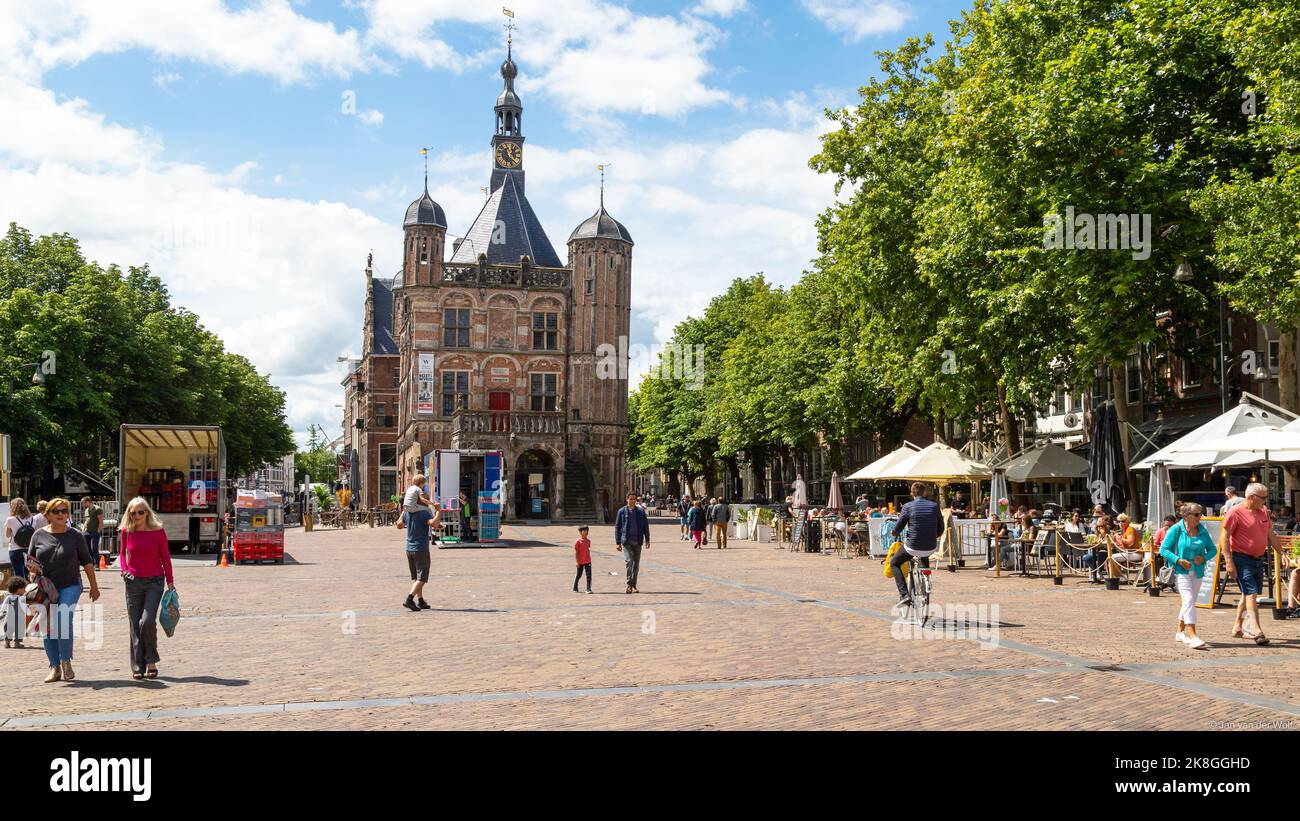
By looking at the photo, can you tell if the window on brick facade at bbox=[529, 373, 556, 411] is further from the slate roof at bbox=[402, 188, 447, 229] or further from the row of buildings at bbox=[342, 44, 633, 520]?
the slate roof at bbox=[402, 188, 447, 229]

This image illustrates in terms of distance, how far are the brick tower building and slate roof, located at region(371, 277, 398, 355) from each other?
94.4 feet

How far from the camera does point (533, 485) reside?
64562mm

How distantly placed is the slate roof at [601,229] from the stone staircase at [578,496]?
13.9 metres

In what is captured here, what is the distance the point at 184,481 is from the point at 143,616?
24.0m

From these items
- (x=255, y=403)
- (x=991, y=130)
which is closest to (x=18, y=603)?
(x=991, y=130)

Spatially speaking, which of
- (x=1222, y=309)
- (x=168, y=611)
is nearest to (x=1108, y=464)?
(x=1222, y=309)

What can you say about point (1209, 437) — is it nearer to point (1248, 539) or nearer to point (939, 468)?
point (1248, 539)

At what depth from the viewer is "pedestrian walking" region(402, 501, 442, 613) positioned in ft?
52.2

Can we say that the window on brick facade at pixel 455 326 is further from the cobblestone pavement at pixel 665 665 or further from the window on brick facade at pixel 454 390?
the cobblestone pavement at pixel 665 665

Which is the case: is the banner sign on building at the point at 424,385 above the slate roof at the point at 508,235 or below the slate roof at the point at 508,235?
below

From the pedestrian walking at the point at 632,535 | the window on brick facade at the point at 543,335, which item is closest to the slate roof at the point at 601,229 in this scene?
the window on brick facade at the point at 543,335

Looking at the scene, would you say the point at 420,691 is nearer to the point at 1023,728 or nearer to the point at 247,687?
the point at 247,687

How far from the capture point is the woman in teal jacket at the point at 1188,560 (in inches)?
465

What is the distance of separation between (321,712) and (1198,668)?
7.76 metres
